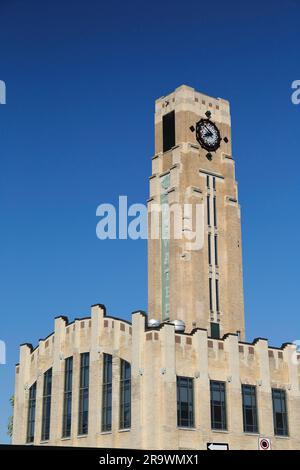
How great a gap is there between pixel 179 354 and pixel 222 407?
559 centimetres

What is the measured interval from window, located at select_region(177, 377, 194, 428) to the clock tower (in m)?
10.4

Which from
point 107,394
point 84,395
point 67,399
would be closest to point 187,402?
point 107,394

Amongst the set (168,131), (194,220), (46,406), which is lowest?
(46,406)

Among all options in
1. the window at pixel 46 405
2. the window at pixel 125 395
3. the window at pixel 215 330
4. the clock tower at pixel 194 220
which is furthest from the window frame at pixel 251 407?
the window at pixel 46 405

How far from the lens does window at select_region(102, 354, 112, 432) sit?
55.0 m

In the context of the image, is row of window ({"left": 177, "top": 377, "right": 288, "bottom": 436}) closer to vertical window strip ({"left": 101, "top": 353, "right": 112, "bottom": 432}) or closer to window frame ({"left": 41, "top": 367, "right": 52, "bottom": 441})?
vertical window strip ({"left": 101, "top": 353, "right": 112, "bottom": 432})

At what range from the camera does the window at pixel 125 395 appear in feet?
175

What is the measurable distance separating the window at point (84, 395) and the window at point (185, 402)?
858 cm

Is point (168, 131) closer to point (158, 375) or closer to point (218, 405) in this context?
point (158, 375)

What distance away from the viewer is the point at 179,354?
53.8m
